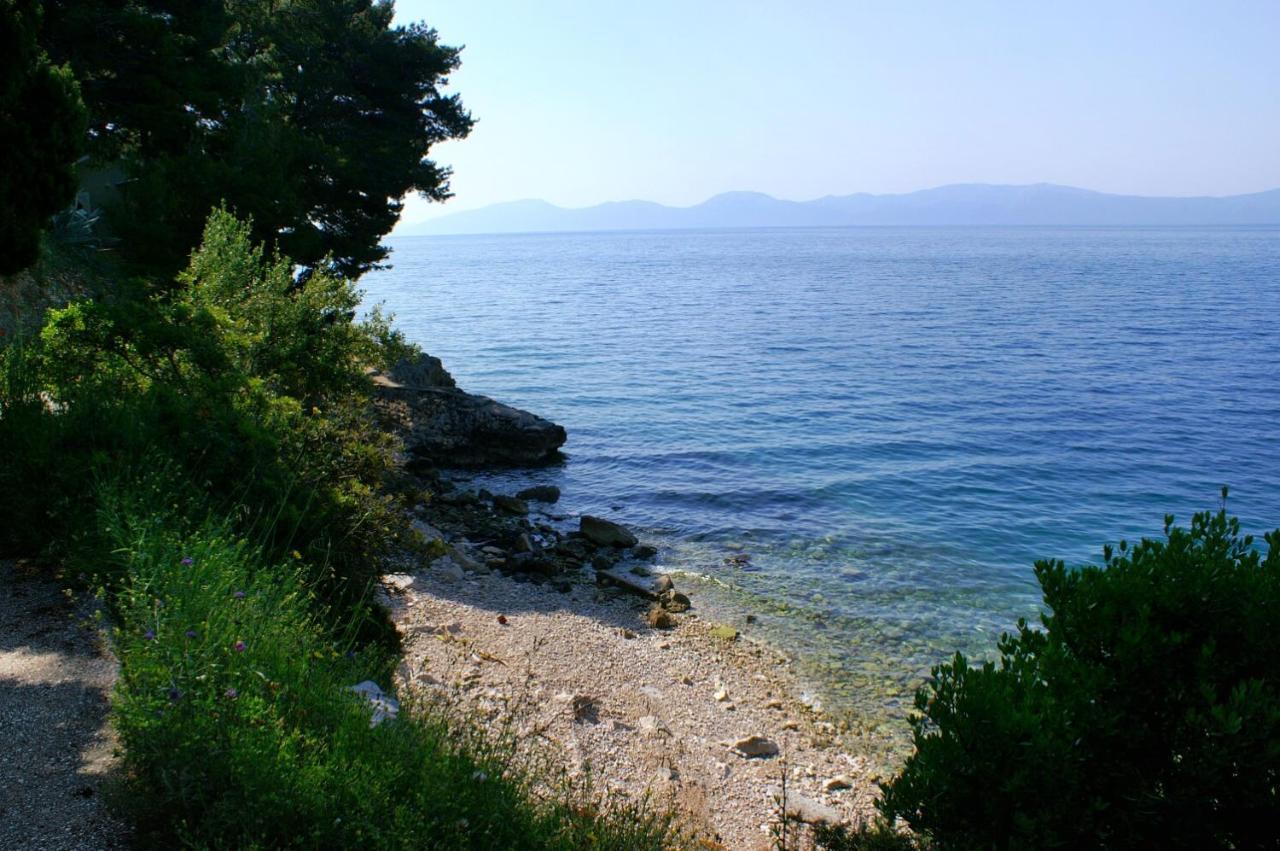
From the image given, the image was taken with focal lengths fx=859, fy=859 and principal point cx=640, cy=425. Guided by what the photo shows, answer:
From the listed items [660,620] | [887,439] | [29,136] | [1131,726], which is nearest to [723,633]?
[660,620]

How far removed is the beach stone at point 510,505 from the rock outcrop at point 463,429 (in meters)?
3.00

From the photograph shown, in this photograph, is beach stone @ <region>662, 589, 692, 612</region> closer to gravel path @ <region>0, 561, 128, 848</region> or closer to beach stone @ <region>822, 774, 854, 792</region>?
beach stone @ <region>822, 774, 854, 792</region>

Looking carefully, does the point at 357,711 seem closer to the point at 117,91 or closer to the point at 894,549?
the point at 894,549

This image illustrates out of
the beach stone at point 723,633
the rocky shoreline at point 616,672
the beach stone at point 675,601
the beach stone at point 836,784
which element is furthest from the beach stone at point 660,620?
the beach stone at point 836,784

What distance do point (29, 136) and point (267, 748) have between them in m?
7.35

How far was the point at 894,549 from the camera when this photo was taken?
16094 mm

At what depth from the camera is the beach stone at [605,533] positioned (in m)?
16.1

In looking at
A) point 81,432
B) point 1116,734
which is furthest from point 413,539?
point 1116,734

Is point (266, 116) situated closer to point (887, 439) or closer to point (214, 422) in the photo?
point (214, 422)

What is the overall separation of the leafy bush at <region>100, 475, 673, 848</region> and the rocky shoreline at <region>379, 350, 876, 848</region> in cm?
Result: 138

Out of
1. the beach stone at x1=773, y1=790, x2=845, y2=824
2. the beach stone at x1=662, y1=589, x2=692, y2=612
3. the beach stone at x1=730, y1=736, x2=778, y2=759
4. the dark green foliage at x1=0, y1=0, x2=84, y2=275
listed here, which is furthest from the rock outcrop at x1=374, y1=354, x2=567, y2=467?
the beach stone at x1=773, y1=790, x2=845, y2=824

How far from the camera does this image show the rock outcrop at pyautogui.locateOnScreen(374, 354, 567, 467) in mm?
21312

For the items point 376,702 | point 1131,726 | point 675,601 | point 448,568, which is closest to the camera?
point 1131,726

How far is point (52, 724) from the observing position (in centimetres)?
524
